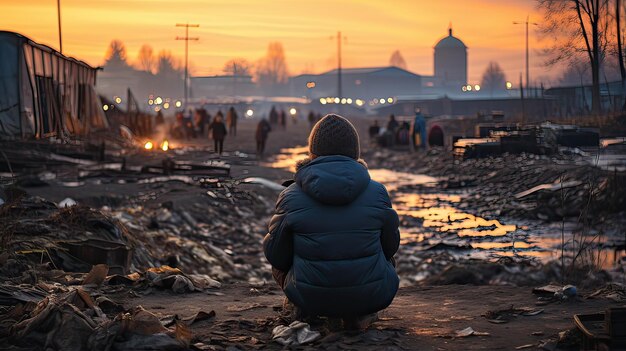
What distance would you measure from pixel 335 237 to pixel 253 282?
6110 millimetres

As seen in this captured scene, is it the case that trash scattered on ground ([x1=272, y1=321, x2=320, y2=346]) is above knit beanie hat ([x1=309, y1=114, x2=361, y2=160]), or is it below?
below

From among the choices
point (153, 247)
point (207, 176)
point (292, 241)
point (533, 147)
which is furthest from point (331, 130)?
point (533, 147)

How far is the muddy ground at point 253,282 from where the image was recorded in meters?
6.20

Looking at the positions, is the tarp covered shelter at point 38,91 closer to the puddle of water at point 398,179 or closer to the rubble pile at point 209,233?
the rubble pile at point 209,233

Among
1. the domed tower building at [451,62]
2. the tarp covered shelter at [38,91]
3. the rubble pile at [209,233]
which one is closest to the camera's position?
the rubble pile at [209,233]

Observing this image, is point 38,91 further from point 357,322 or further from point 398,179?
point 357,322

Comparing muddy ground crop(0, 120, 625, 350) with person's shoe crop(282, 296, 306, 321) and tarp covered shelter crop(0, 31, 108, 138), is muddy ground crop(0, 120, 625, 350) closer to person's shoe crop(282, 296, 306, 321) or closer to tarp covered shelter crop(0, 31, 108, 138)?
person's shoe crop(282, 296, 306, 321)

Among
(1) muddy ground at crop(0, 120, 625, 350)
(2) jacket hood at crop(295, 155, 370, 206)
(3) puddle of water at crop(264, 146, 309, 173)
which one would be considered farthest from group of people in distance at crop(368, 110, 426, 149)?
(2) jacket hood at crop(295, 155, 370, 206)

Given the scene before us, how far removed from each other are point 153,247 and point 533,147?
60.4 feet

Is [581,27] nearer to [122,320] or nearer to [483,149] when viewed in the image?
[483,149]

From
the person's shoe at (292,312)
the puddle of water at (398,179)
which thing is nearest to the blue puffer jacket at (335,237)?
the person's shoe at (292,312)

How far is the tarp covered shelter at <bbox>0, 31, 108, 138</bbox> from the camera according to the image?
21609 millimetres

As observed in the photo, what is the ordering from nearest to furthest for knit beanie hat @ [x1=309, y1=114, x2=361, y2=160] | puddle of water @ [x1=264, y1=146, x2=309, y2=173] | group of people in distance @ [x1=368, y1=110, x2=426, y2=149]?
knit beanie hat @ [x1=309, y1=114, x2=361, y2=160]
puddle of water @ [x1=264, y1=146, x2=309, y2=173]
group of people in distance @ [x1=368, y1=110, x2=426, y2=149]

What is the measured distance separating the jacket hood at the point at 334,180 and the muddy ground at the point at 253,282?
938 mm
